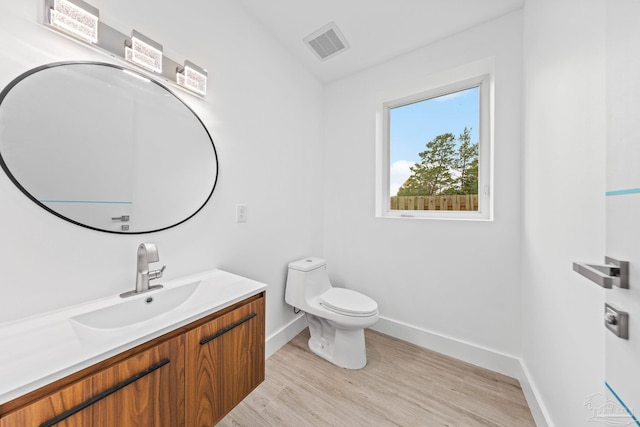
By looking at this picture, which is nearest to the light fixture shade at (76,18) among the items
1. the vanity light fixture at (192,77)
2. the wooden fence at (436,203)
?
the vanity light fixture at (192,77)

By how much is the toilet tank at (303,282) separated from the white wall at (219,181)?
92 mm

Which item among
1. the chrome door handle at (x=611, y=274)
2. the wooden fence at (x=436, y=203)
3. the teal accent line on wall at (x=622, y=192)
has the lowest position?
the chrome door handle at (x=611, y=274)

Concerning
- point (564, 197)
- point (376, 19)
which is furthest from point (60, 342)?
point (376, 19)

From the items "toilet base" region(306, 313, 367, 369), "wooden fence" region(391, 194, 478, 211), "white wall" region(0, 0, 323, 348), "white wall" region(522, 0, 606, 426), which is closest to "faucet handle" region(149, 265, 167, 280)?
"white wall" region(0, 0, 323, 348)

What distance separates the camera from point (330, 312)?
162cm

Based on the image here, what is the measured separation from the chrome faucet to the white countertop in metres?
0.04

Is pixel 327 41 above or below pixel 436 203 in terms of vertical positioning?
above

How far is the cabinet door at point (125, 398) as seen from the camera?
527 mm

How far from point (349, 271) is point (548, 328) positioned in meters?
1.40

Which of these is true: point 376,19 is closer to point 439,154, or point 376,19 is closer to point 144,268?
point 439,154

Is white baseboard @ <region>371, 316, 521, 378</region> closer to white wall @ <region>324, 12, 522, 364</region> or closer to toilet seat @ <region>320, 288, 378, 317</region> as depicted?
white wall @ <region>324, 12, 522, 364</region>

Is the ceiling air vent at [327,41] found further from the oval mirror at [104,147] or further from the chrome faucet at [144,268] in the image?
the chrome faucet at [144,268]

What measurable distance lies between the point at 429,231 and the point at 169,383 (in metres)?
1.82

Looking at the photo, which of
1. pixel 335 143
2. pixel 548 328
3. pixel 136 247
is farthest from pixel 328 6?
pixel 548 328
